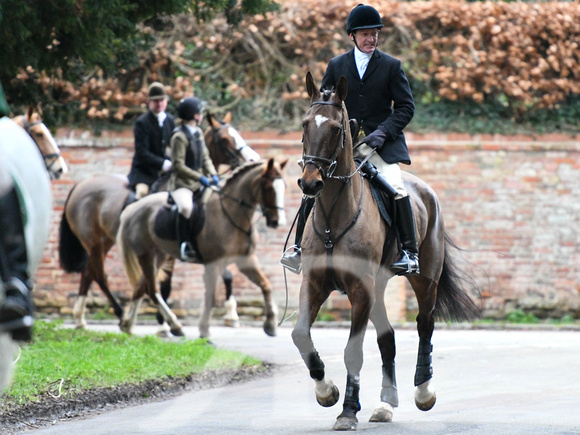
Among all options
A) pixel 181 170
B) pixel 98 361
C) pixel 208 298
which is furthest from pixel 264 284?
pixel 98 361

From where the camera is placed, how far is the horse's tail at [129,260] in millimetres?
15109

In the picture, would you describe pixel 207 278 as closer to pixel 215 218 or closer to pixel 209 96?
pixel 215 218

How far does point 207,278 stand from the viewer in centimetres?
1420

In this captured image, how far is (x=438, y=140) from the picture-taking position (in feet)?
61.5

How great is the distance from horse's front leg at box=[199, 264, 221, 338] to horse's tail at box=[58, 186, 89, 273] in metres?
3.19

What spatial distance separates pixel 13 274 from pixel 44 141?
1091 centimetres

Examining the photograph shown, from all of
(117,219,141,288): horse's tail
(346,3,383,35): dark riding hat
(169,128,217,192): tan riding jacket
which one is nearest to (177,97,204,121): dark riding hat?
(169,128,217,192): tan riding jacket

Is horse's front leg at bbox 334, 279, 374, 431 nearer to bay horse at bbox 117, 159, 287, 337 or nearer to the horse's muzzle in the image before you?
the horse's muzzle

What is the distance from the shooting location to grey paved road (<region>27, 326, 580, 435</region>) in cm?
749

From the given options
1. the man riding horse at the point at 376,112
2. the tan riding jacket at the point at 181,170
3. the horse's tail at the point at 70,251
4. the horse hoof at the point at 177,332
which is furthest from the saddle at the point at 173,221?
the man riding horse at the point at 376,112

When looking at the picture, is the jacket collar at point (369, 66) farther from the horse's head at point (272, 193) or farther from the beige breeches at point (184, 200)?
the beige breeches at point (184, 200)

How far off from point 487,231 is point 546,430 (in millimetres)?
11645

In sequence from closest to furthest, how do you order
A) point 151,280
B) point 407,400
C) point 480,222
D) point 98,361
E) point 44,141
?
point 407,400
point 98,361
point 151,280
point 44,141
point 480,222

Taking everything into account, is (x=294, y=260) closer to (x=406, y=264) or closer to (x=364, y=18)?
(x=406, y=264)
